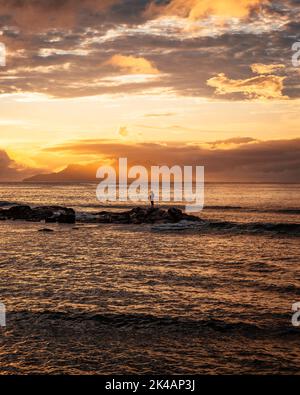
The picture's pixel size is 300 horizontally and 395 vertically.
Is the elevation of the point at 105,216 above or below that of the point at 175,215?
below

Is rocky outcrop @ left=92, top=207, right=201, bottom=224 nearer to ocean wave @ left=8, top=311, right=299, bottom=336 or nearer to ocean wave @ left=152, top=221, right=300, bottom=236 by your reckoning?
ocean wave @ left=152, top=221, right=300, bottom=236

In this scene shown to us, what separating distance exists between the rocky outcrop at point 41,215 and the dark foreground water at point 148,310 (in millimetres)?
23555

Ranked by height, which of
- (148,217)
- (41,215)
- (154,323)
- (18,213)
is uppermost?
(18,213)

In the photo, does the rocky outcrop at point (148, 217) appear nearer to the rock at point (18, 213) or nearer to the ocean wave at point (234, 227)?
the ocean wave at point (234, 227)

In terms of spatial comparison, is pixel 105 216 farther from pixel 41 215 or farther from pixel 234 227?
pixel 234 227

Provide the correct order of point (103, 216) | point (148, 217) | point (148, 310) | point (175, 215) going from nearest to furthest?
1. point (148, 310)
2. point (175, 215)
3. point (148, 217)
4. point (103, 216)

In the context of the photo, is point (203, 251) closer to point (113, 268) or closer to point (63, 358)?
point (113, 268)

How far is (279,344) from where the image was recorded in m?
13.9

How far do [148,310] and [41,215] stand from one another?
1855 inches

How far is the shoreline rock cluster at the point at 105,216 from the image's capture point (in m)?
57.5

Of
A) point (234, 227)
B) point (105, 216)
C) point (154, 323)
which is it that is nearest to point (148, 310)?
point (154, 323)

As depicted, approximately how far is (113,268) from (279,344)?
1420 cm

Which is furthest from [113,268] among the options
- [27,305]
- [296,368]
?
[296,368]

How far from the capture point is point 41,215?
6156cm
